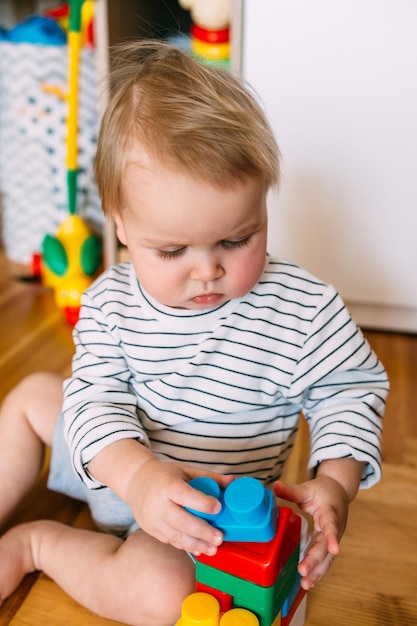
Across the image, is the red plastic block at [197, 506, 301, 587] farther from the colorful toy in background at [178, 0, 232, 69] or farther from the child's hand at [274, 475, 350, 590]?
the colorful toy in background at [178, 0, 232, 69]

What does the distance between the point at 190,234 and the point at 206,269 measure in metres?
0.04

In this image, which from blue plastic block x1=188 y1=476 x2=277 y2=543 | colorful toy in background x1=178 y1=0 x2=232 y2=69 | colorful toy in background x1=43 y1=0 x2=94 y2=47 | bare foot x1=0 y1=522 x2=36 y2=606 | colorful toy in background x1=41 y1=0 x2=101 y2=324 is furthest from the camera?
colorful toy in background x1=43 y1=0 x2=94 y2=47

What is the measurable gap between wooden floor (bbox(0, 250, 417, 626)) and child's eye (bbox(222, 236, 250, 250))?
37cm

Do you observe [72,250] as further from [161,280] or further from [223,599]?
[223,599]

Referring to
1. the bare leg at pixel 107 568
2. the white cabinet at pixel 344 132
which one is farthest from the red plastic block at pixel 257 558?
the white cabinet at pixel 344 132

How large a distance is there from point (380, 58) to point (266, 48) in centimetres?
19

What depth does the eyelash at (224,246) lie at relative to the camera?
23.9 inches

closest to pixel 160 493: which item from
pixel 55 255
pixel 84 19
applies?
pixel 55 255

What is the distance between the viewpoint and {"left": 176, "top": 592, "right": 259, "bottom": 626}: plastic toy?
53 centimetres

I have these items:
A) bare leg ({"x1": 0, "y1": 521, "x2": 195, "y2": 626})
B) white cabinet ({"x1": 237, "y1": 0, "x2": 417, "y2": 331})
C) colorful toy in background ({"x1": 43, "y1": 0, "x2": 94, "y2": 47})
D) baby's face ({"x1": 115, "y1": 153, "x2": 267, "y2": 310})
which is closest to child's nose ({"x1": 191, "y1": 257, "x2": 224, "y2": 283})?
baby's face ({"x1": 115, "y1": 153, "x2": 267, "y2": 310})

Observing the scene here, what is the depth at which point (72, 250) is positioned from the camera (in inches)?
55.2

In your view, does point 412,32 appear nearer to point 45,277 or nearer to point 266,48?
point 266,48

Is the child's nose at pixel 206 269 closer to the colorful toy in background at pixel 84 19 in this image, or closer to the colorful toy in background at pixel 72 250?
the colorful toy in background at pixel 72 250

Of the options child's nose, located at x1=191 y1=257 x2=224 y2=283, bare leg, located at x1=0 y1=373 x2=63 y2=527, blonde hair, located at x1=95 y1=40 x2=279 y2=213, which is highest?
blonde hair, located at x1=95 y1=40 x2=279 y2=213
